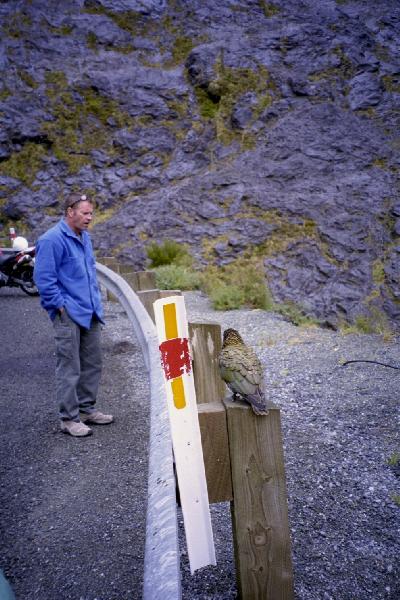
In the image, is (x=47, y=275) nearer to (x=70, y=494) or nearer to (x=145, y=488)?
(x=70, y=494)

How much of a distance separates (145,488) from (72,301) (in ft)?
6.05

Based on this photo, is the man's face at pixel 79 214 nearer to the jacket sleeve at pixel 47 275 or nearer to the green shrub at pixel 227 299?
the jacket sleeve at pixel 47 275

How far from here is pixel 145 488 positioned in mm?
3348

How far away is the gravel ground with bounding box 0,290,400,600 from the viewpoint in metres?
2.61

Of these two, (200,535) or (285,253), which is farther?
(285,253)

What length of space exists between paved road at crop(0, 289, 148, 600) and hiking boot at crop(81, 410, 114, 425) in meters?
0.09

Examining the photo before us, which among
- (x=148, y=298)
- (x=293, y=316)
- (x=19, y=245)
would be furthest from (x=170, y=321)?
(x=19, y=245)

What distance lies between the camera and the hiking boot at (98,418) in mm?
4504

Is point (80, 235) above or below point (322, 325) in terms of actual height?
above

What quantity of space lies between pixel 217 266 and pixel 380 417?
10013mm

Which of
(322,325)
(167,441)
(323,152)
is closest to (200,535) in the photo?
(167,441)

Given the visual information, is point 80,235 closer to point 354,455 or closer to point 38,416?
point 38,416

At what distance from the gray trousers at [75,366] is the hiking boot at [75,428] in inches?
2.2

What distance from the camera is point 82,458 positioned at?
3842mm
